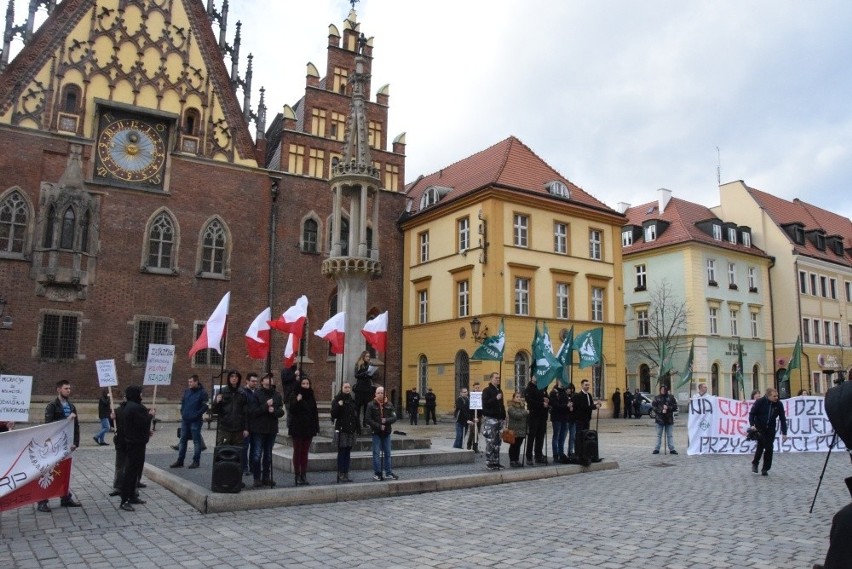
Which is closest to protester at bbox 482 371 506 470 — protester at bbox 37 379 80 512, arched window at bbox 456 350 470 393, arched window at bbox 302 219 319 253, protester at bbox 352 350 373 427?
protester at bbox 352 350 373 427

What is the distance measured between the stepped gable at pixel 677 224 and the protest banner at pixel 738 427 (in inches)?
976

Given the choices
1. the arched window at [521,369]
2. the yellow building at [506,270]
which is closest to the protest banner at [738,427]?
the yellow building at [506,270]

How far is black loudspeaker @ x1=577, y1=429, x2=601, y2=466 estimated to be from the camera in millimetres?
14016

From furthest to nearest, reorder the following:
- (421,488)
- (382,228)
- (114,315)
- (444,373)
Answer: (382,228) → (444,373) → (114,315) → (421,488)

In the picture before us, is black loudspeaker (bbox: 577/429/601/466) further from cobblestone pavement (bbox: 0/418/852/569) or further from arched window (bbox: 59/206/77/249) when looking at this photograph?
arched window (bbox: 59/206/77/249)

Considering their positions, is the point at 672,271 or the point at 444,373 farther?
the point at 672,271

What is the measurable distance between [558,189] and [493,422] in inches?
916

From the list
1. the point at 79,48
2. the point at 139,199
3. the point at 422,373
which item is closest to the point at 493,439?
the point at 422,373

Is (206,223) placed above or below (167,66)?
below

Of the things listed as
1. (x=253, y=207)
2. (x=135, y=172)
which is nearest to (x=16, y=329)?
(x=135, y=172)

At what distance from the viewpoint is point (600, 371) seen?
3434 cm

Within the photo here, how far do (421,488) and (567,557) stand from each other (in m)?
4.85

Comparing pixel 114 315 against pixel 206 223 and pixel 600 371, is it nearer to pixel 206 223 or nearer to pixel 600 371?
pixel 206 223

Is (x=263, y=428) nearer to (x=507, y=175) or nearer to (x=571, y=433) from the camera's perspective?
(x=571, y=433)
